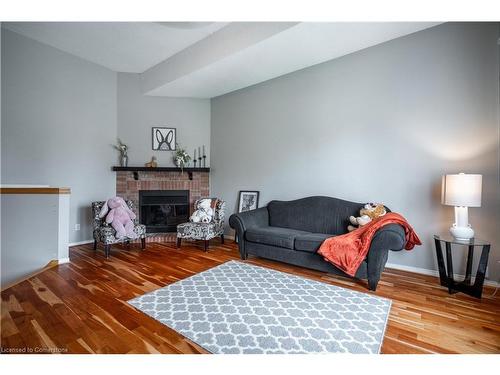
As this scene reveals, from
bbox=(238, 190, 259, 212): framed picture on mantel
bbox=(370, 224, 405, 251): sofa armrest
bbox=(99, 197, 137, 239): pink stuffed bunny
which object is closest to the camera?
bbox=(370, 224, 405, 251): sofa armrest

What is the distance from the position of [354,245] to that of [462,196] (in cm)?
110

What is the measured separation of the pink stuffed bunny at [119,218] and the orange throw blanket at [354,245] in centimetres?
280

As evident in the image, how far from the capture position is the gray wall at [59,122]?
A: 340 cm

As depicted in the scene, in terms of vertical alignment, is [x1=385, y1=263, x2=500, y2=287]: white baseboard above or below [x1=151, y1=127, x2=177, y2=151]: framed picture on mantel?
below

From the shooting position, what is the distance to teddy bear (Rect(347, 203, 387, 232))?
287 cm

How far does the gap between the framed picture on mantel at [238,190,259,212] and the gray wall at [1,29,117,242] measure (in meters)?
2.46

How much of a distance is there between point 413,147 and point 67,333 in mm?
3872

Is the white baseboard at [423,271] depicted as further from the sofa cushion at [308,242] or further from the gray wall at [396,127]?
the sofa cushion at [308,242]

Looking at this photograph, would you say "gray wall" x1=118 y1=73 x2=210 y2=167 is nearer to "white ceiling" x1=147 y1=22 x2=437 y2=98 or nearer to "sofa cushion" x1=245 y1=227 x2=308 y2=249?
"white ceiling" x1=147 y1=22 x2=437 y2=98

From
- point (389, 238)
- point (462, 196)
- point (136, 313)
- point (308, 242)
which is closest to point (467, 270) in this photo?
point (462, 196)

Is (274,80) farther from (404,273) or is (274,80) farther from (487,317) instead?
(487,317)

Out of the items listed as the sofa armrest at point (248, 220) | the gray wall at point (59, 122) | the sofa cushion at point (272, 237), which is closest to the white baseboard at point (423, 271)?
the sofa cushion at point (272, 237)

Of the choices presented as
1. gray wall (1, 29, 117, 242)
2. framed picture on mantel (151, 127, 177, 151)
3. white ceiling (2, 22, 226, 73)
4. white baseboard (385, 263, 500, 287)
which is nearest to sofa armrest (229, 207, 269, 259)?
white baseboard (385, 263, 500, 287)
